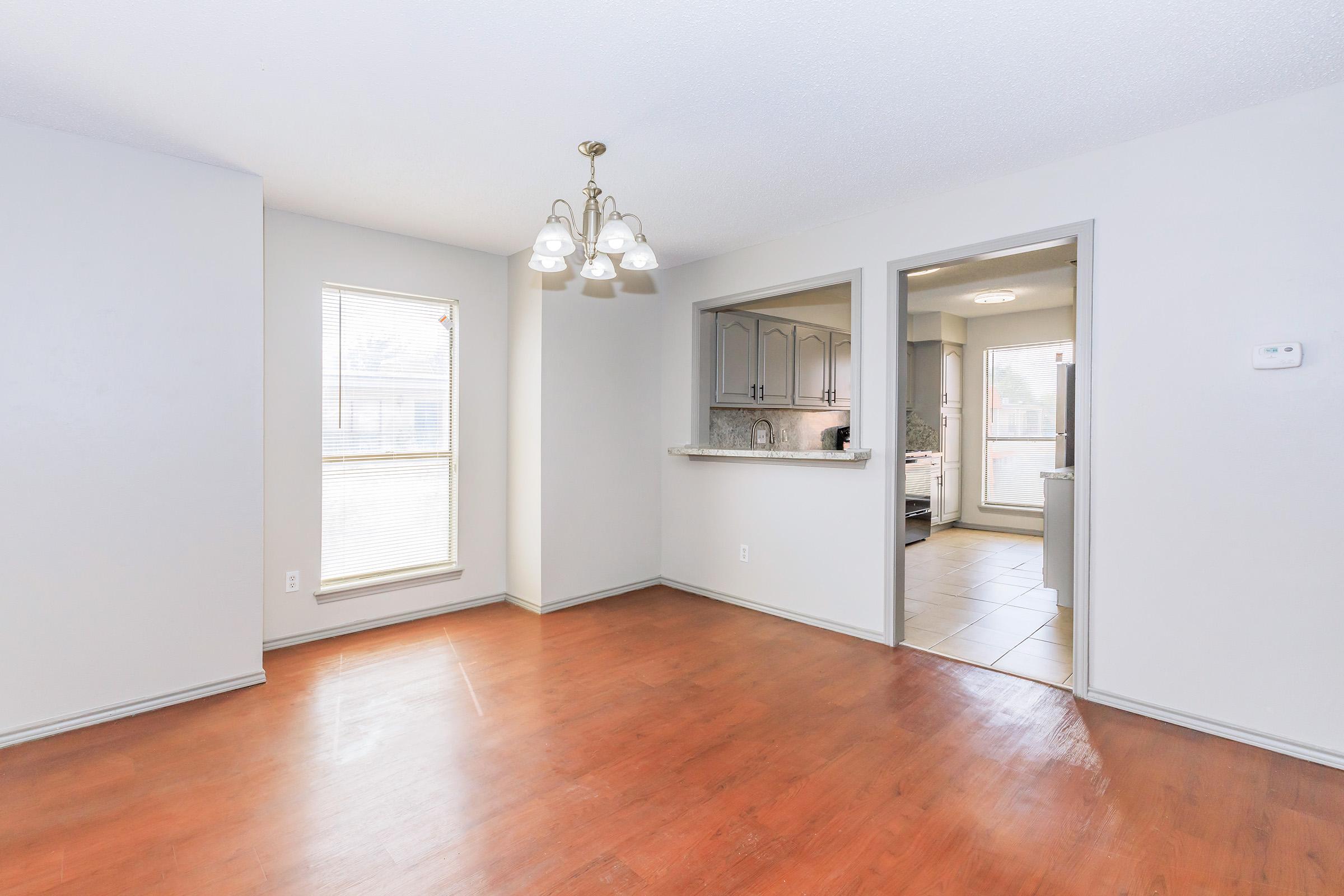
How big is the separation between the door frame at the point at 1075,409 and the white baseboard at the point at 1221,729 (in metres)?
0.12

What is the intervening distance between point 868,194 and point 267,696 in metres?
3.91

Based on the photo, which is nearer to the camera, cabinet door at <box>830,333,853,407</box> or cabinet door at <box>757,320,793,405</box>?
cabinet door at <box>757,320,793,405</box>

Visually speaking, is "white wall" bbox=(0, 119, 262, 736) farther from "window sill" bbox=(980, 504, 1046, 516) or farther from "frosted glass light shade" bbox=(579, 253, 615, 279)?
"window sill" bbox=(980, 504, 1046, 516)

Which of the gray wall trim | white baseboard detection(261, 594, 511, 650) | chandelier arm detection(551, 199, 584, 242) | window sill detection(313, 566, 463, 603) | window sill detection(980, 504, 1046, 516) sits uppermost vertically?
chandelier arm detection(551, 199, 584, 242)

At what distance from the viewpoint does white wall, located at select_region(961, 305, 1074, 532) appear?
741cm

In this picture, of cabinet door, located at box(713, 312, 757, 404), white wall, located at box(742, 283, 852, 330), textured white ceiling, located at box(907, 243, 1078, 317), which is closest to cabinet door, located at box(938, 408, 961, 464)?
textured white ceiling, located at box(907, 243, 1078, 317)

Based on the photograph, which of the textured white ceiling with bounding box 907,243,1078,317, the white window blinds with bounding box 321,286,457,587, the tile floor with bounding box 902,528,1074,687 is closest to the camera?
the tile floor with bounding box 902,528,1074,687

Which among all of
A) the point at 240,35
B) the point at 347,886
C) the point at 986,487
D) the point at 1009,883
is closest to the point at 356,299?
the point at 240,35

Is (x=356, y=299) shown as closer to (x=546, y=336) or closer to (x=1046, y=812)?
(x=546, y=336)

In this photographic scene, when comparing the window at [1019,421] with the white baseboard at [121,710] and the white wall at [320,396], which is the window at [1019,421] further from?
the white baseboard at [121,710]

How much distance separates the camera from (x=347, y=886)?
1.77 metres

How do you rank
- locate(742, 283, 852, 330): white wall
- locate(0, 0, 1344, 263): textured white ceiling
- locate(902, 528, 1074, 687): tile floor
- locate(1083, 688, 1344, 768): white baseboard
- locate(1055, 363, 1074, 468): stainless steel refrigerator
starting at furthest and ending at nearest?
locate(742, 283, 852, 330): white wall < locate(1055, 363, 1074, 468): stainless steel refrigerator < locate(902, 528, 1074, 687): tile floor < locate(1083, 688, 1344, 768): white baseboard < locate(0, 0, 1344, 263): textured white ceiling

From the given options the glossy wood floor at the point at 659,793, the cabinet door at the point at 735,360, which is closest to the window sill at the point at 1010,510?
the cabinet door at the point at 735,360

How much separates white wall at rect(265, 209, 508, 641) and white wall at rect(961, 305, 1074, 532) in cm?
581
